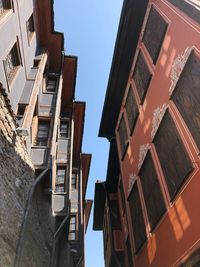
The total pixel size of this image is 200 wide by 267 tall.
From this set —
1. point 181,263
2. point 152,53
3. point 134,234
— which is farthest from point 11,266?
point 152,53

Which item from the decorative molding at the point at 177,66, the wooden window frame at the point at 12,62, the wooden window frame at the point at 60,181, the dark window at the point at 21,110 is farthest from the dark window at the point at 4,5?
the wooden window frame at the point at 60,181

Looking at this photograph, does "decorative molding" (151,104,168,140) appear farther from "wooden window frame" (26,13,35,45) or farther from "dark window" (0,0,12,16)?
"wooden window frame" (26,13,35,45)

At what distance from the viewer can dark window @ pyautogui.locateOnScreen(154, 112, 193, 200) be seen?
20.7ft

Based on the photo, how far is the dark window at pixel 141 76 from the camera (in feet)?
31.4

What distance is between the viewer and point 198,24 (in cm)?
607

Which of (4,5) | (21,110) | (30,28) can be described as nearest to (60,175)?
(21,110)

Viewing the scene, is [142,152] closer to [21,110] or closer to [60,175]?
[21,110]

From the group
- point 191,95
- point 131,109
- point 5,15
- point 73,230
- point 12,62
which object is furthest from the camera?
point 73,230

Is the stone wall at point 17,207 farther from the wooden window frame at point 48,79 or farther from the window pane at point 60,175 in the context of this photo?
the wooden window frame at point 48,79

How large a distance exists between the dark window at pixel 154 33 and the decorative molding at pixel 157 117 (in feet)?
5.74

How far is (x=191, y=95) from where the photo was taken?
247 inches

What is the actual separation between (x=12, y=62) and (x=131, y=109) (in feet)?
15.3

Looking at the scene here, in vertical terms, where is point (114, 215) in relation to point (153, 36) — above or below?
below

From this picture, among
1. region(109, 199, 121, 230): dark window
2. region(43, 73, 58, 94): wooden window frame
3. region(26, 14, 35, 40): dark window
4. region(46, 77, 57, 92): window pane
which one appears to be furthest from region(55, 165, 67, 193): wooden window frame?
region(26, 14, 35, 40): dark window
